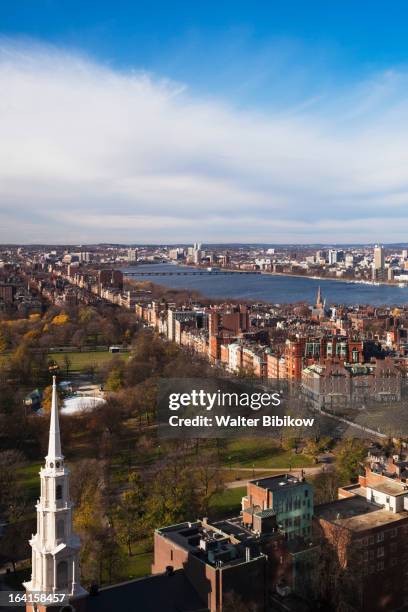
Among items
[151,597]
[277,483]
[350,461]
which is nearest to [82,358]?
[350,461]

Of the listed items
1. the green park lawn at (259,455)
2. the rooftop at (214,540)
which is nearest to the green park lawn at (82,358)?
the green park lawn at (259,455)

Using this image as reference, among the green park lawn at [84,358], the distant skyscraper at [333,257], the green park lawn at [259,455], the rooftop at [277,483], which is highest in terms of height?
the distant skyscraper at [333,257]

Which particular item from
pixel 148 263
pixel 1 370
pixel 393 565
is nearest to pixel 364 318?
pixel 1 370

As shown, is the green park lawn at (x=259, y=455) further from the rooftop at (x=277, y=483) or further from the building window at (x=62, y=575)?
the building window at (x=62, y=575)

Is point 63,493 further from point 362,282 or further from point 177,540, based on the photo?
point 362,282

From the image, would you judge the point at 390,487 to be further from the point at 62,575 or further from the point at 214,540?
the point at 62,575

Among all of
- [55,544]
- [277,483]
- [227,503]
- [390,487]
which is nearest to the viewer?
[55,544]
